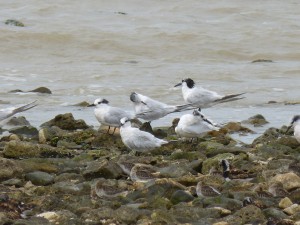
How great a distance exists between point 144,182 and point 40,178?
870mm

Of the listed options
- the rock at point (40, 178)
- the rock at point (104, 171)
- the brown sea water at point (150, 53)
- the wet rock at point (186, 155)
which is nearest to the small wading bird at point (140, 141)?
the wet rock at point (186, 155)

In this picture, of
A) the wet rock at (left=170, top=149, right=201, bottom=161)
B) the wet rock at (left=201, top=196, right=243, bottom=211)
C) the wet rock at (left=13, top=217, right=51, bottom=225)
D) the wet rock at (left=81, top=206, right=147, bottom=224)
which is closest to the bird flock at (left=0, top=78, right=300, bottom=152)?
the wet rock at (left=170, top=149, right=201, bottom=161)

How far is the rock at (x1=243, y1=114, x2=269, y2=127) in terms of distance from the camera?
11234mm

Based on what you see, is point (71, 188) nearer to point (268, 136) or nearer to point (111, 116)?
point (111, 116)

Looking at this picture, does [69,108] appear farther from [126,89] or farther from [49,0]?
[49,0]

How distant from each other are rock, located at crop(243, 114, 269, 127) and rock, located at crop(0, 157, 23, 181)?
4.67 metres

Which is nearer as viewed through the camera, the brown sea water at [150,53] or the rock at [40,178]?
the rock at [40,178]

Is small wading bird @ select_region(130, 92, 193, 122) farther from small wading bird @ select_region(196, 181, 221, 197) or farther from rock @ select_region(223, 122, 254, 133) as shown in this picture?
small wading bird @ select_region(196, 181, 221, 197)

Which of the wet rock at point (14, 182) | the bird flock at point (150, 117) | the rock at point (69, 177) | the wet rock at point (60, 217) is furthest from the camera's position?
the bird flock at point (150, 117)

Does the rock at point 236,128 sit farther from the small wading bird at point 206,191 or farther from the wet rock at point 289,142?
the small wading bird at point 206,191

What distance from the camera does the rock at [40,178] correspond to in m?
7.00

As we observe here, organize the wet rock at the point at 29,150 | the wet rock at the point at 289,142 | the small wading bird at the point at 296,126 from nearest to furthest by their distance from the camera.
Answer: the wet rock at the point at 29,150
the small wading bird at the point at 296,126
the wet rock at the point at 289,142

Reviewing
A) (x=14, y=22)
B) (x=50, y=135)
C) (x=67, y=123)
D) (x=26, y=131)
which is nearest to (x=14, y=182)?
(x=50, y=135)

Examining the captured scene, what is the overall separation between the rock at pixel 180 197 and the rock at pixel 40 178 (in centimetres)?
121
